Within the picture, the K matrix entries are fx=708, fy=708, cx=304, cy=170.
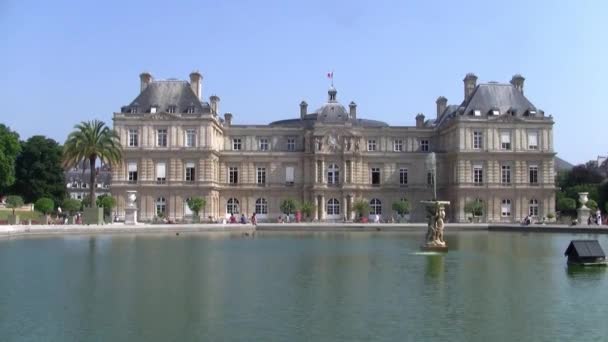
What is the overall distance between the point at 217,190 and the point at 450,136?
954 inches

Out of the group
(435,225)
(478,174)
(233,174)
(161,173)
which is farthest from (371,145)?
(435,225)

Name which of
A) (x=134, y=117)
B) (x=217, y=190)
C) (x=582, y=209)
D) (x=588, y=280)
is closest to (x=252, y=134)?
(x=217, y=190)

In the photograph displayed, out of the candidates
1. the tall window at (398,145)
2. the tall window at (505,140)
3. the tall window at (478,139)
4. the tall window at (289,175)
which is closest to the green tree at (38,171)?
the tall window at (289,175)

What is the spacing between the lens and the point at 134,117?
67750 mm

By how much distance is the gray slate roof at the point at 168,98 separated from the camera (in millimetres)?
68938

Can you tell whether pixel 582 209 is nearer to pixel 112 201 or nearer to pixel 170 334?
pixel 112 201

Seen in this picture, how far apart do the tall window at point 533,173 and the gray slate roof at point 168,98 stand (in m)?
32.2

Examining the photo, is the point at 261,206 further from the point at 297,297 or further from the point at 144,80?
the point at 297,297

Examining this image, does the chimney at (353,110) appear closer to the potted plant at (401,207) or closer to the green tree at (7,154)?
the potted plant at (401,207)

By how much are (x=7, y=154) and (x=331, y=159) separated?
3131 centimetres

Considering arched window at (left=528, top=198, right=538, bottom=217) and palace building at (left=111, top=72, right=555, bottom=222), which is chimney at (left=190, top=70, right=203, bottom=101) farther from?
arched window at (left=528, top=198, right=538, bottom=217)

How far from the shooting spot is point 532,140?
229 feet

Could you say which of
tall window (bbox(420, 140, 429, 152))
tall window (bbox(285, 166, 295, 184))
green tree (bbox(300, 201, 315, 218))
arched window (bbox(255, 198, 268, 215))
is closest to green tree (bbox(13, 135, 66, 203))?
arched window (bbox(255, 198, 268, 215))

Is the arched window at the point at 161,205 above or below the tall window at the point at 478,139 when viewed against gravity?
below
